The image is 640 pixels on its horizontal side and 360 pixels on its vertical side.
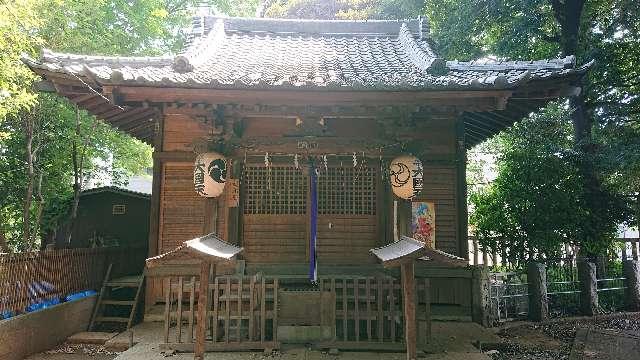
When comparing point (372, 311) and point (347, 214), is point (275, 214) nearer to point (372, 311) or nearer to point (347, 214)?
point (347, 214)

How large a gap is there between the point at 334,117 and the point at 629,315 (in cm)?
913

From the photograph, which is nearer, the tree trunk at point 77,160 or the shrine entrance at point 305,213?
the shrine entrance at point 305,213

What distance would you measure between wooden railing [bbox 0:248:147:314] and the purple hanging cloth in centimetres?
498

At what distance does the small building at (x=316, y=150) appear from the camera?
20.6ft

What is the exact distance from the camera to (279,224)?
26.2 feet

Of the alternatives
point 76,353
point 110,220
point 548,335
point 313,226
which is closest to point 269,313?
point 313,226

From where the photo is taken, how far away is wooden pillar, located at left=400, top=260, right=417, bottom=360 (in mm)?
5184

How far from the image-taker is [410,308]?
17.1ft

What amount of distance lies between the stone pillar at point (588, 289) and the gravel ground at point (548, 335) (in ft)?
0.88

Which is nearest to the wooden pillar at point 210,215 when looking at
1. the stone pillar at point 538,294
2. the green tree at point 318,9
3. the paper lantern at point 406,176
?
the paper lantern at point 406,176

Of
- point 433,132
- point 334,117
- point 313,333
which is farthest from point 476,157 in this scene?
point 313,333

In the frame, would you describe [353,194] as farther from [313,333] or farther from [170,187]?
[170,187]

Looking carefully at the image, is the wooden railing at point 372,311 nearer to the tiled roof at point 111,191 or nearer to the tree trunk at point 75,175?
the tree trunk at point 75,175

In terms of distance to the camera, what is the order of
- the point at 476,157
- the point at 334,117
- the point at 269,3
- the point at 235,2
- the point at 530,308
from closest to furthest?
the point at 334,117 → the point at 530,308 → the point at 235,2 → the point at 476,157 → the point at 269,3
